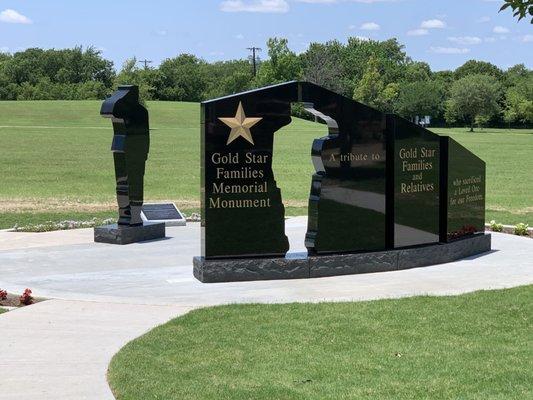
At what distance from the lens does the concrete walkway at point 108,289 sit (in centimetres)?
700

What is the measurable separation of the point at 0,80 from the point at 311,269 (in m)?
104

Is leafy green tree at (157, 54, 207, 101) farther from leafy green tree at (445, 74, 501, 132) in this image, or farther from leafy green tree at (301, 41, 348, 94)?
leafy green tree at (445, 74, 501, 132)

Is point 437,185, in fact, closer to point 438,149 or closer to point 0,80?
point 438,149

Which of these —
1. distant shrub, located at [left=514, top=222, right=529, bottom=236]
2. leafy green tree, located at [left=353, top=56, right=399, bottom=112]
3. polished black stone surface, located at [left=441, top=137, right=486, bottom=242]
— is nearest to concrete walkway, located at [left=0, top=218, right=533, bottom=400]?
distant shrub, located at [left=514, top=222, right=529, bottom=236]

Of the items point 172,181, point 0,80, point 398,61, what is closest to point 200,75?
point 0,80

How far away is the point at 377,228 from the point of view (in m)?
12.2

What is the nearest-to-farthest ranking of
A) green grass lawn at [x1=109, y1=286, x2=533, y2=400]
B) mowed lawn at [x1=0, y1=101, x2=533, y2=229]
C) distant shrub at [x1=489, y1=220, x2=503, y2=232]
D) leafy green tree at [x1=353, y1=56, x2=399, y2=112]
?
green grass lawn at [x1=109, y1=286, x2=533, y2=400] < distant shrub at [x1=489, y1=220, x2=503, y2=232] < mowed lawn at [x1=0, y1=101, x2=533, y2=229] < leafy green tree at [x1=353, y1=56, x2=399, y2=112]

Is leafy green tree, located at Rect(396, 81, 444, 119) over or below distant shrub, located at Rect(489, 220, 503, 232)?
over

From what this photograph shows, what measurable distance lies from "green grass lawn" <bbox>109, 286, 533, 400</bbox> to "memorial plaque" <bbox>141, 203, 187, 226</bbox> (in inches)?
281

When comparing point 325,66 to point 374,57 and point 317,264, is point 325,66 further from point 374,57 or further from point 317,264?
point 317,264

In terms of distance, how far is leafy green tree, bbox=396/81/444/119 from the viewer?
356 feet

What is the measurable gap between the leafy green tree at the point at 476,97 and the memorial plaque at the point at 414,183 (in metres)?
86.9

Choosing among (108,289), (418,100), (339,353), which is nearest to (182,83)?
(418,100)

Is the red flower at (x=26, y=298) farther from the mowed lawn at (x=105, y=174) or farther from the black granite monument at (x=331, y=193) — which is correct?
the mowed lawn at (x=105, y=174)
